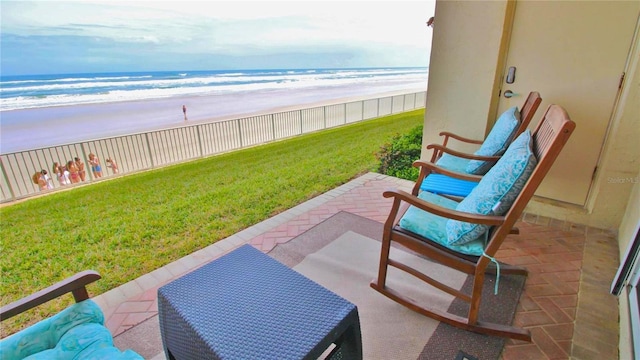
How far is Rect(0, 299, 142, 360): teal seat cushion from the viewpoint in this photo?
3.42 feet

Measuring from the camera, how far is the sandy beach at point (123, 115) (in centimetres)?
849

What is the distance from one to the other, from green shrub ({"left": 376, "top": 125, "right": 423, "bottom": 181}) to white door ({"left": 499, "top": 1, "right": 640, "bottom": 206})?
148cm

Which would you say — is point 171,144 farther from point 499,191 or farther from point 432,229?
point 499,191

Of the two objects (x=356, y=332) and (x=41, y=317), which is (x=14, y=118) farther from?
(x=356, y=332)

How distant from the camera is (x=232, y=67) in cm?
3275

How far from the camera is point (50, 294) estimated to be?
1157 millimetres

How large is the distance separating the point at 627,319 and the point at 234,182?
3994 mm

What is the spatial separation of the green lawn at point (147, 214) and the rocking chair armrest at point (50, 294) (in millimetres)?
957

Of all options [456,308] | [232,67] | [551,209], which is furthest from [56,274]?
[232,67]

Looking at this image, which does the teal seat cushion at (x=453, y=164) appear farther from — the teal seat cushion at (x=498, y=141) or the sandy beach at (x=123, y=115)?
the sandy beach at (x=123, y=115)

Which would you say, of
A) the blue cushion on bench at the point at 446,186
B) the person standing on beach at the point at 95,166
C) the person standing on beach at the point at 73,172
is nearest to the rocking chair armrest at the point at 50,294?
the blue cushion on bench at the point at 446,186

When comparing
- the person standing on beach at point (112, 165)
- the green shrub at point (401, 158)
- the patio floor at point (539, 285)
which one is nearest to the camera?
the patio floor at point (539, 285)

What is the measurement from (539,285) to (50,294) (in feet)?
8.43

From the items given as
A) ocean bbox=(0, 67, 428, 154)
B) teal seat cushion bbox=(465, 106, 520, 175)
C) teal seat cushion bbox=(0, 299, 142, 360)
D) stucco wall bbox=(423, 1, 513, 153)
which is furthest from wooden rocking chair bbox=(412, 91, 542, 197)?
ocean bbox=(0, 67, 428, 154)
